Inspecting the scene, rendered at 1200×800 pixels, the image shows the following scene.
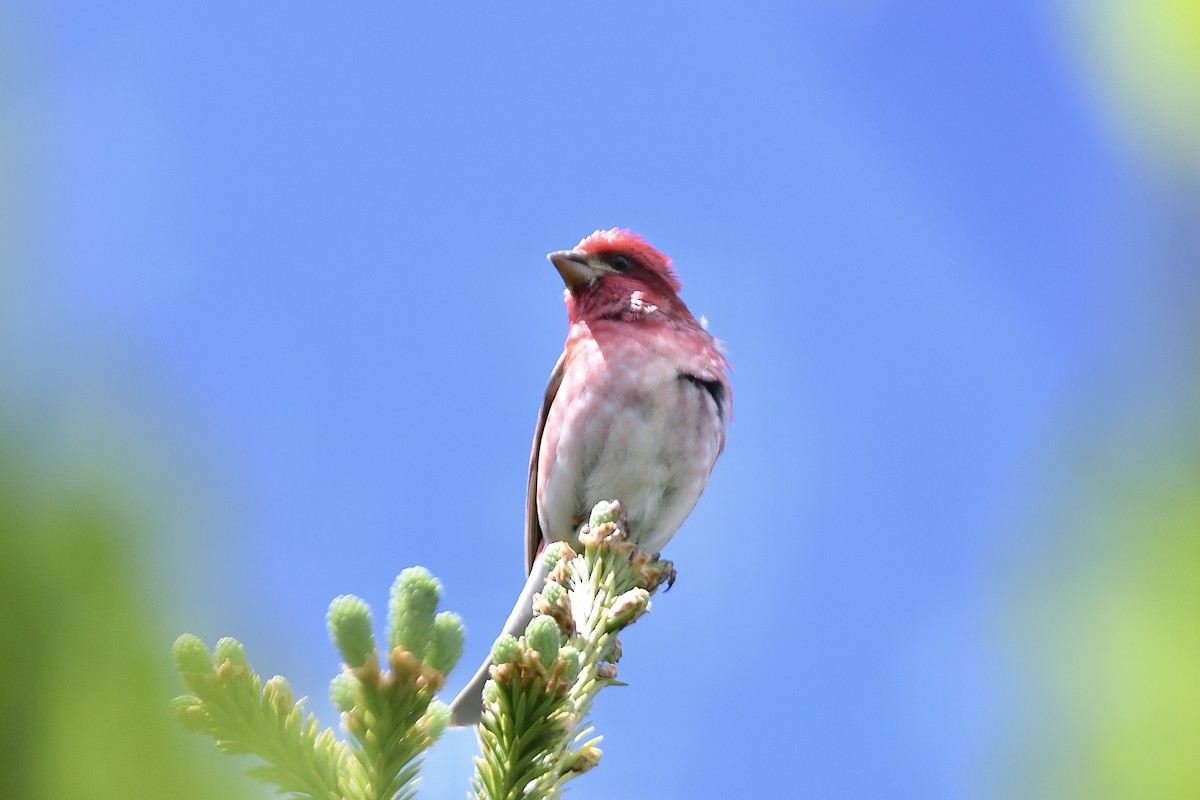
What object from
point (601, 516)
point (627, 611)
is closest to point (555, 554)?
Result: point (601, 516)

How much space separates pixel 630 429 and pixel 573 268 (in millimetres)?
1213

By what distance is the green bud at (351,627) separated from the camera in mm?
1791

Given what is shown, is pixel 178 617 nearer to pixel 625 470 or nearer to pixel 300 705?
pixel 300 705

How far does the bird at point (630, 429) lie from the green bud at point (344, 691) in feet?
10.3

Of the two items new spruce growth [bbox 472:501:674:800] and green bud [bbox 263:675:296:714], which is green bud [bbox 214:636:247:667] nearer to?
green bud [bbox 263:675:296:714]

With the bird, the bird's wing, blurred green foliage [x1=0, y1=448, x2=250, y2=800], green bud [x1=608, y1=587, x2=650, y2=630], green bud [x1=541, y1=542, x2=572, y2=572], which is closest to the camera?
blurred green foliage [x1=0, y1=448, x2=250, y2=800]

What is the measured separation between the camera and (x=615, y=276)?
20.4 ft

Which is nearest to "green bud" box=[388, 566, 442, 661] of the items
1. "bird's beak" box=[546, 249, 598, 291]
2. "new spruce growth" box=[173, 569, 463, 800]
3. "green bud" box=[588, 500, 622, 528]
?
"new spruce growth" box=[173, 569, 463, 800]

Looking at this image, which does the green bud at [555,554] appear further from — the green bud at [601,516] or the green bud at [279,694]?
the green bud at [279,694]

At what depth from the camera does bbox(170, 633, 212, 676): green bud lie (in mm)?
1749

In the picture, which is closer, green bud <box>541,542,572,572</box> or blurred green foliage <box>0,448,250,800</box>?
blurred green foliage <box>0,448,250,800</box>

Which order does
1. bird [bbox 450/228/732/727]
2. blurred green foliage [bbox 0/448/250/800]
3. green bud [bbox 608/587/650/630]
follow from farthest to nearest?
1. bird [bbox 450/228/732/727]
2. green bud [bbox 608/587/650/630]
3. blurred green foliage [bbox 0/448/250/800]

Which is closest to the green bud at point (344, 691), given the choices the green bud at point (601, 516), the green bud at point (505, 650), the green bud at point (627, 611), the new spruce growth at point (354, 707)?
the new spruce growth at point (354, 707)

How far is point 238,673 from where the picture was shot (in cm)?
181
